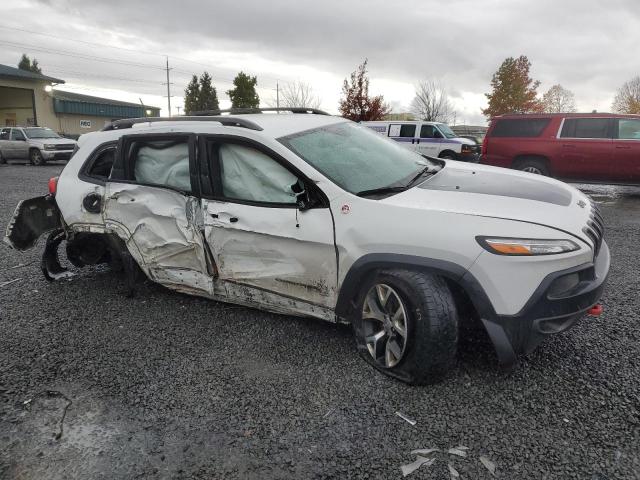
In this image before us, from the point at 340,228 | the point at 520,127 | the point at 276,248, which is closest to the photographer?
the point at 340,228

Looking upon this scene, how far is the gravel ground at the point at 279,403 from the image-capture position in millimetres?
2086

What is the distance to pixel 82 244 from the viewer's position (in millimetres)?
4332

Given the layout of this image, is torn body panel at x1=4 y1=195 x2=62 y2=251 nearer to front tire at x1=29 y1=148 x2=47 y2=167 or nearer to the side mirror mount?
the side mirror mount

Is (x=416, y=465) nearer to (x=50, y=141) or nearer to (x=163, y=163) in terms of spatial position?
(x=163, y=163)

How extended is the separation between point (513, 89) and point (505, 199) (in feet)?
125

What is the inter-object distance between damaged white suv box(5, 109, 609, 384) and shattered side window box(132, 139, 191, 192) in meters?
0.01

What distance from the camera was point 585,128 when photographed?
30.8 feet

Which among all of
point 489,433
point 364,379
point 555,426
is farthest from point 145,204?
point 555,426

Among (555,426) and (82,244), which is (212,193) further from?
Answer: (555,426)

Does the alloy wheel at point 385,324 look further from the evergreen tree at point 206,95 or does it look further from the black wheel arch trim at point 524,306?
the evergreen tree at point 206,95

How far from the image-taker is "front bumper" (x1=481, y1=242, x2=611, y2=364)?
2.33 meters

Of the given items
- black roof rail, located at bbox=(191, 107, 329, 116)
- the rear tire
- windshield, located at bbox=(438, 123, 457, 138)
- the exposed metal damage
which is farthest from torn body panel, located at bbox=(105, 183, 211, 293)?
windshield, located at bbox=(438, 123, 457, 138)

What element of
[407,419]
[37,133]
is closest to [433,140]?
A: [407,419]

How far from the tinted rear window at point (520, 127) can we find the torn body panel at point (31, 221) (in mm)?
9056
